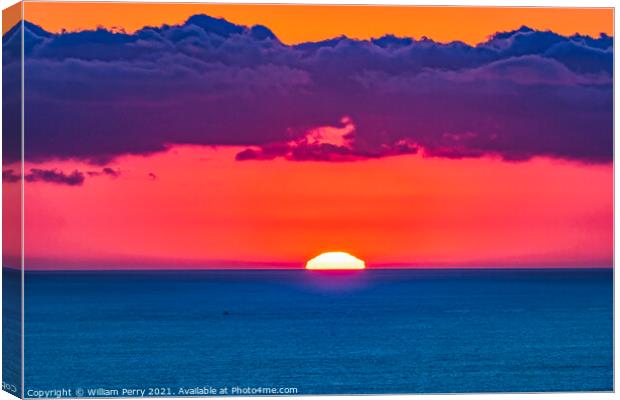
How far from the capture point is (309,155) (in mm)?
16453

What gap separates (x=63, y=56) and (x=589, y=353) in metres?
7.43

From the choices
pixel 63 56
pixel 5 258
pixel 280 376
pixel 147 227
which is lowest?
pixel 280 376

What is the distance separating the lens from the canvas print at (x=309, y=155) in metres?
15.1

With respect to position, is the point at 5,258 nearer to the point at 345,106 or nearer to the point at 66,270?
the point at 66,270

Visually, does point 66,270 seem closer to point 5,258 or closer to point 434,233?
point 5,258

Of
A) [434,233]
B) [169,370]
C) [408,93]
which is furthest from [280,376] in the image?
[408,93]

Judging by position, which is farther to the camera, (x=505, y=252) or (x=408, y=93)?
(x=505, y=252)

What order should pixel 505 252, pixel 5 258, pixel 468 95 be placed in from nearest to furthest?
pixel 5 258 → pixel 468 95 → pixel 505 252

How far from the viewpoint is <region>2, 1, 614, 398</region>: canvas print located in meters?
15.1

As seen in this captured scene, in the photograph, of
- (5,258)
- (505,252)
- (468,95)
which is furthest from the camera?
(505,252)

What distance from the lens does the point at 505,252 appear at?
55.8ft

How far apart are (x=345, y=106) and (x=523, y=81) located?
2291mm

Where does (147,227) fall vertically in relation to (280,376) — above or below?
above

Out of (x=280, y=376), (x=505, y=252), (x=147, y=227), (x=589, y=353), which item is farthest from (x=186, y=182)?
(x=589, y=353)
